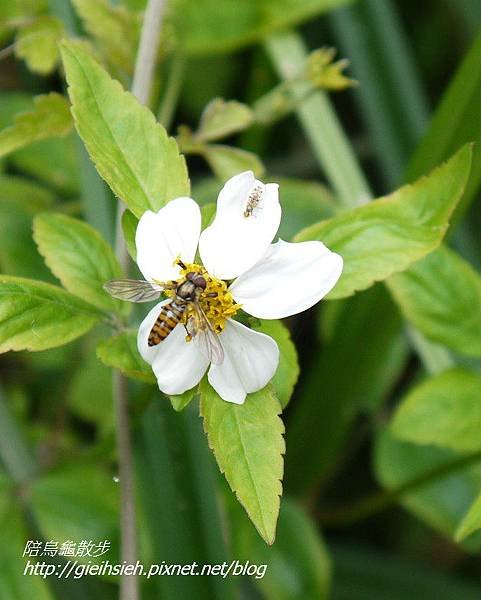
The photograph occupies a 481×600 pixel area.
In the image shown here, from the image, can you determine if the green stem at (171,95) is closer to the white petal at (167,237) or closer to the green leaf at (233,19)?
the green leaf at (233,19)

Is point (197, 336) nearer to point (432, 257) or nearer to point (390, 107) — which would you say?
point (432, 257)

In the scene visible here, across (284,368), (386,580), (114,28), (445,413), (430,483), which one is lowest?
(386,580)

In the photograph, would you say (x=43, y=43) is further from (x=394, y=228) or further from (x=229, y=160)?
(x=394, y=228)

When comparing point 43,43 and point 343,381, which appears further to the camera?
point 343,381

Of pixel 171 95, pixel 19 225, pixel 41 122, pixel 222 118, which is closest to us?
pixel 41 122

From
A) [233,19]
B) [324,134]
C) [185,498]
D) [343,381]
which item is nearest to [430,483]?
[343,381]

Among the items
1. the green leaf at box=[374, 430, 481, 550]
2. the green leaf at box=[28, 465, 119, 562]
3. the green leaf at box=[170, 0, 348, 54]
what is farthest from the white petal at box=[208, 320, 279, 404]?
the green leaf at box=[170, 0, 348, 54]
